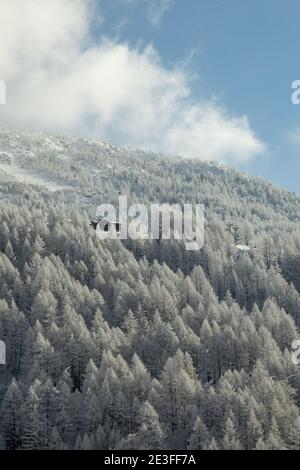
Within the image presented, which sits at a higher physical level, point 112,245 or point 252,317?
point 112,245

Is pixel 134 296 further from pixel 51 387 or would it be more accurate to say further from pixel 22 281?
pixel 51 387

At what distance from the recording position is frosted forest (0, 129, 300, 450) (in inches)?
3484

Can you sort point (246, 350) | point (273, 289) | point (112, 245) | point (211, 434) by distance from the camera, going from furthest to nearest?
point (112, 245), point (273, 289), point (246, 350), point (211, 434)

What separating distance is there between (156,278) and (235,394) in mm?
57536

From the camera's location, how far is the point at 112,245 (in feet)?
586

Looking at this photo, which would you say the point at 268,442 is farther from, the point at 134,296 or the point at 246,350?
the point at 134,296

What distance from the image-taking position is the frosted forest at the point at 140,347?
8850 centimetres

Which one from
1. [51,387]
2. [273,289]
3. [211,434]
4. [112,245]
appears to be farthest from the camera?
[112,245]

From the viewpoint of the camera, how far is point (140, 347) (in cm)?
11712

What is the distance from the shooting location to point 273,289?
508 feet

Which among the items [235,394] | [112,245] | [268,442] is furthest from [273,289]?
[268,442]
